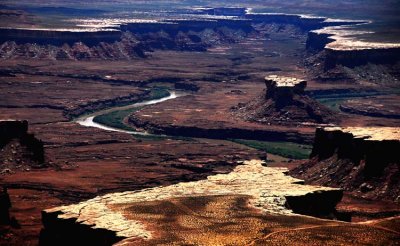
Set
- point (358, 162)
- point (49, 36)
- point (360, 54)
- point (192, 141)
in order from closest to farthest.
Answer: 1. point (358, 162)
2. point (192, 141)
3. point (360, 54)
4. point (49, 36)

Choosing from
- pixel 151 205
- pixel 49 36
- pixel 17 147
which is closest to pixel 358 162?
pixel 151 205

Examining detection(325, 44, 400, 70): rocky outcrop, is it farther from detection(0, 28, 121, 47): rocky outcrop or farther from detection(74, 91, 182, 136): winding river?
detection(0, 28, 121, 47): rocky outcrop

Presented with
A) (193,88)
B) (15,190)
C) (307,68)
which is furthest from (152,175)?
(307,68)

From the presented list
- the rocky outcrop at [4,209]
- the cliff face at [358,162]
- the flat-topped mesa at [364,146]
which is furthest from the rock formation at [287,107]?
the rocky outcrop at [4,209]

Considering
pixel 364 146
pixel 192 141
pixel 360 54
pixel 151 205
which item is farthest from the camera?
pixel 360 54

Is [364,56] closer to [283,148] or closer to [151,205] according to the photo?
[283,148]

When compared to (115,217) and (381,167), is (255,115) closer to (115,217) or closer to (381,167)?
(381,167)

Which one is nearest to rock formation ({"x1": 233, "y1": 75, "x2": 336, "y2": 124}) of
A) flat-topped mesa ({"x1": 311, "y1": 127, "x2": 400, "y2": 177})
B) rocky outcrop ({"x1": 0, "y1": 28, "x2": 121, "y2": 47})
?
flat-topped mesa ({"x1": 311, "y1": 127, "x2": 400, "y2": 177})
